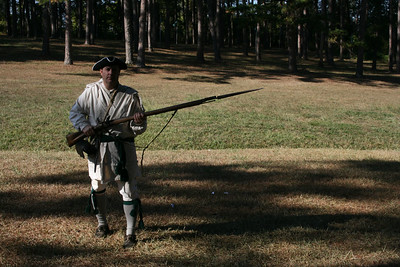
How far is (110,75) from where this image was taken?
438 cm

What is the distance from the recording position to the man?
4.41 m

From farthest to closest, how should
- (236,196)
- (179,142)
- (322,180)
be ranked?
(179,142)
(322,180)
(236,196)

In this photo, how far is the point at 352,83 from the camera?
97.1 feet

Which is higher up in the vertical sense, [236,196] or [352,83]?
[352,83]

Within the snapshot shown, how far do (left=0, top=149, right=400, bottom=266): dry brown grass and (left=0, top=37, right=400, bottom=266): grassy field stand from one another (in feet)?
0.07

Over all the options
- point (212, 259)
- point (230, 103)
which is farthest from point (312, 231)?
A: point (230, 103)

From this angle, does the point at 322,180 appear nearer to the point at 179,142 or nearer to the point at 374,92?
the point at 179,142

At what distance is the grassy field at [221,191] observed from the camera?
4.39m

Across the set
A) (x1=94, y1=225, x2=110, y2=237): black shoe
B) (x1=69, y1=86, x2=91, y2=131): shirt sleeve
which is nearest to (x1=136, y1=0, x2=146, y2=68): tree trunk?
(x1=69, y1=86, x2=91, y2=131): shirt sleeve

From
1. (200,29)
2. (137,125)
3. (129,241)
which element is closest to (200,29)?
(200,29)

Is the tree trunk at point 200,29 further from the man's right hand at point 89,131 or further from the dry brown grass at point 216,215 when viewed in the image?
the man's right hand at point 89,131

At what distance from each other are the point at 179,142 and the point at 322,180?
6.06 m

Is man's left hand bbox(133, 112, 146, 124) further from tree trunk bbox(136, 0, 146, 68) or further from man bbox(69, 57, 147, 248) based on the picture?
tree trunk bbox(136, 0, 146, 68)

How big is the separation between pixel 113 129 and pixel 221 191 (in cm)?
273
